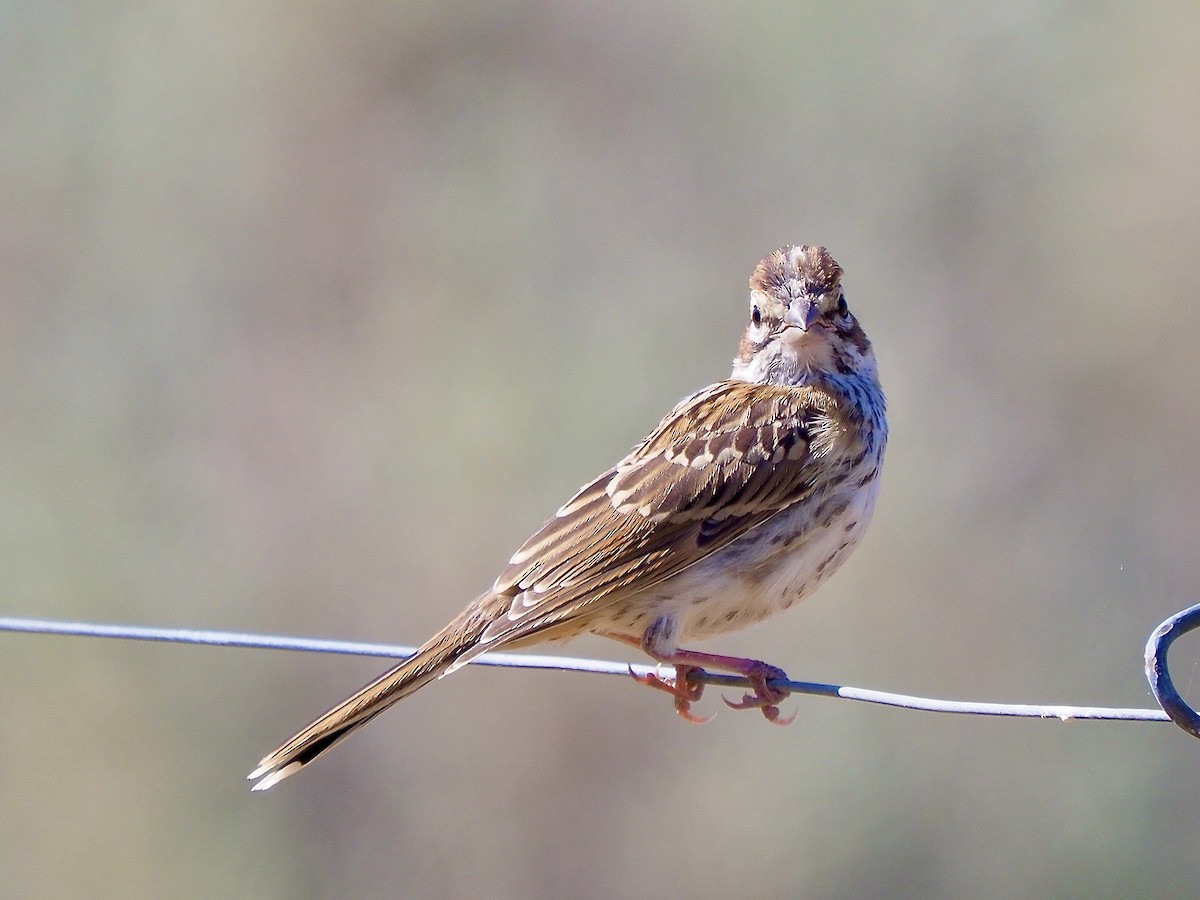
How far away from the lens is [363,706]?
4668 mm

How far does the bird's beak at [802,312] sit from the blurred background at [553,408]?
339 cm

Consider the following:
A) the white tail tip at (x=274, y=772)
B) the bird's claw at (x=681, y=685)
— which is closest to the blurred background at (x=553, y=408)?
the bird's claw at (x=681, y=685)

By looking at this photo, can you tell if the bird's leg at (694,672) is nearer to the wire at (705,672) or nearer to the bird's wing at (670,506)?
the wire at (705,672)

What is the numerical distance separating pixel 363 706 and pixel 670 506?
1265 mm

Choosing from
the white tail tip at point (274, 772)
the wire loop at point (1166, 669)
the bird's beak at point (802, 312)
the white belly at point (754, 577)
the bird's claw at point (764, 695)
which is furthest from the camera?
the bird's beak at point (802, 312)

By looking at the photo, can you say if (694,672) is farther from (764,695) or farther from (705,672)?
(764,695)

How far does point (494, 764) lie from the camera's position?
379 inches

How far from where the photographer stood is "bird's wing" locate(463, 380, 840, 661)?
521 centimetres

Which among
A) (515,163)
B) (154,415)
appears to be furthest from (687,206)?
(154,415)

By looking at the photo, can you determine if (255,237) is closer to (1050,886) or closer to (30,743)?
(30,743)

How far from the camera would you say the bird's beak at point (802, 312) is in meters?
5.72

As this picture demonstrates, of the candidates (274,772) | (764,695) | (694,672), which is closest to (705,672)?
(694,672)

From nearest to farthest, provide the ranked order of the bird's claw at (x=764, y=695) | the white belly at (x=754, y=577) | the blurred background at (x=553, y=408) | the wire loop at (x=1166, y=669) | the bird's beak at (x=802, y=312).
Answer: the wire loop at (x=1166, y=669) < the bird's claw at (x=764, y=695) < the white belly at (x=754, y=577) < the bird's beak at (x=802, y=312) < the blurred background at (x=553, y=408)

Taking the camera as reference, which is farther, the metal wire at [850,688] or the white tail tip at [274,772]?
the white tail tip at [274,772]
